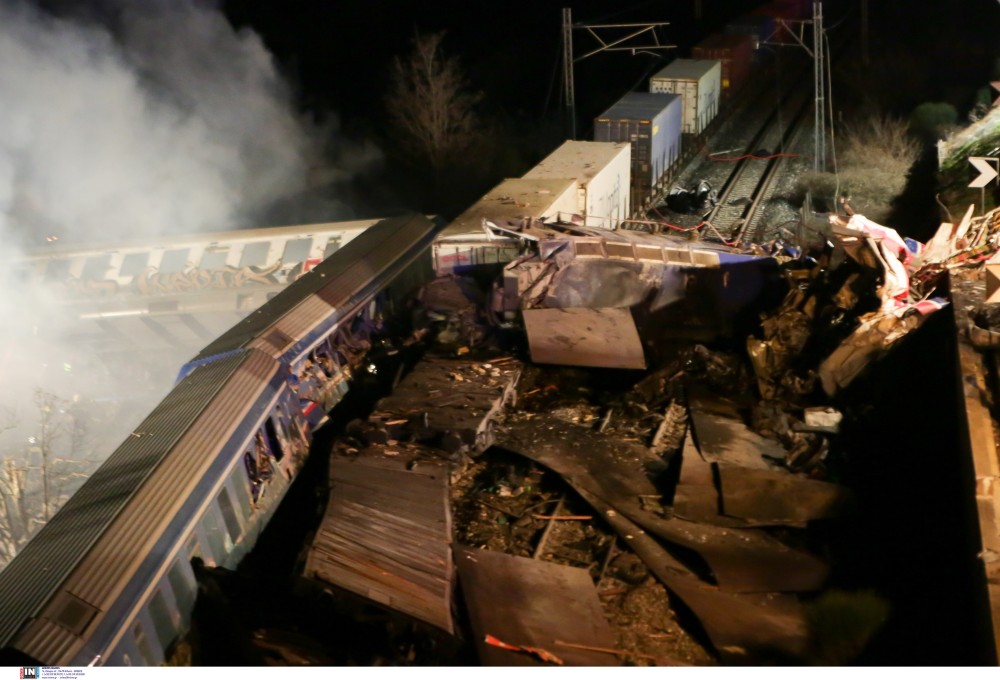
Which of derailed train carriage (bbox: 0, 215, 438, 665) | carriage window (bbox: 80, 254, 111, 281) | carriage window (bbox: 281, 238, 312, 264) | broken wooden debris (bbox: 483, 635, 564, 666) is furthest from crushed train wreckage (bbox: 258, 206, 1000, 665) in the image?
carriage window (bbox: 80, 254, 111, 281)

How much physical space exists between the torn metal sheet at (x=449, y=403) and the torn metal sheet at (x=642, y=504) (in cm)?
42

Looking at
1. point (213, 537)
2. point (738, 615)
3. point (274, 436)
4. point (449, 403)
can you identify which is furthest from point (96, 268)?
point (738, 615)

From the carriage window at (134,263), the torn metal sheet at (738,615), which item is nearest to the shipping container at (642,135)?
the carriage window at (134,263)

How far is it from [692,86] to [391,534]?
22260 millimetres

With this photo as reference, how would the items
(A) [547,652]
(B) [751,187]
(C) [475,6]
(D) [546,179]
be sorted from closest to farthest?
(A) [547,652], (D) [546,179], (B) [751,187], (C) [475,6]

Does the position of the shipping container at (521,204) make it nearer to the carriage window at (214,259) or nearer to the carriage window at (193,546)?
the carriage window at (214,259)

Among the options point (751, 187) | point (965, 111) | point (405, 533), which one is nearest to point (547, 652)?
point (405, 533)

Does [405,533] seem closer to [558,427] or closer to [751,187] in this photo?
[558,427]

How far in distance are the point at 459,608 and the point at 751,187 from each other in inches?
745

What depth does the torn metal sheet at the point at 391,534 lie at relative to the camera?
7512 mm

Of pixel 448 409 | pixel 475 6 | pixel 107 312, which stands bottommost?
pixel 107 312

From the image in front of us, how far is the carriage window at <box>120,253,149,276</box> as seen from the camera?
1866 cm

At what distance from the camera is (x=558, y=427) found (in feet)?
34.2

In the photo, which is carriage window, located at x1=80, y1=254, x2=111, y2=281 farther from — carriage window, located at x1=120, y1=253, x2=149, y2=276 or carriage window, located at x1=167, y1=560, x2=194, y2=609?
carriage window, located at x1=167, y1=560, x2=194, y2=609
